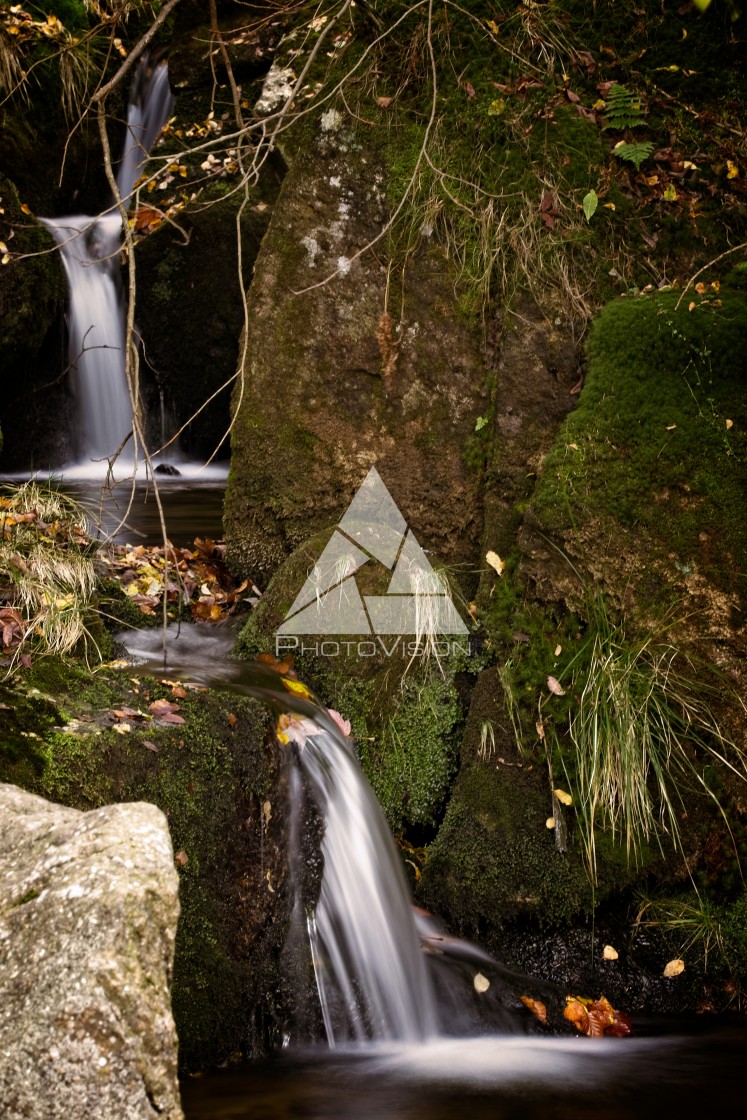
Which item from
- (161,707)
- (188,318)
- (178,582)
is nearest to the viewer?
(161,707)

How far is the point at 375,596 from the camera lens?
15.7 feet

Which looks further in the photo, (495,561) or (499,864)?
(495,561)

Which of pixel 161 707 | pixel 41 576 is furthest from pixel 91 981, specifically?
pixel 41 576

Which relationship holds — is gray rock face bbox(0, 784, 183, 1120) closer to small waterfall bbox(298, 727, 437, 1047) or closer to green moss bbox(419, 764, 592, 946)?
small waterfall bbox(298, 727, 437, 1047)

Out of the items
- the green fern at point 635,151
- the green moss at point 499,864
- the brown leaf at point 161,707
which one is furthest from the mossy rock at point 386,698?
the green fern at point 635,151

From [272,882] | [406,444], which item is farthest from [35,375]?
[272,882]

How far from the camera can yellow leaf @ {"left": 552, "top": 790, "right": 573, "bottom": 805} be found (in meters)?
4.00

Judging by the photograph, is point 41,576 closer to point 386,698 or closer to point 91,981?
point 386,698

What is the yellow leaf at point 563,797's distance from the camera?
4004 mm

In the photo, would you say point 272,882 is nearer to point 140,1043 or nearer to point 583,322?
point 140,1043

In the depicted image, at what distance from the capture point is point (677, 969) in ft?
12.5

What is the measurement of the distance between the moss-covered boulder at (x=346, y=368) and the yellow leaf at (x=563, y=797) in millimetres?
1424

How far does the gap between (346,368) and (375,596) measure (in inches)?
52.6

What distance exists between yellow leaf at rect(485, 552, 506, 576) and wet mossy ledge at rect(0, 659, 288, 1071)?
58.1 inches
